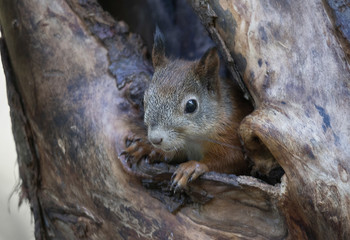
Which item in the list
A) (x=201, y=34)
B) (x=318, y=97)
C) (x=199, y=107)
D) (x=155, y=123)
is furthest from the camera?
(x=201, y=34)

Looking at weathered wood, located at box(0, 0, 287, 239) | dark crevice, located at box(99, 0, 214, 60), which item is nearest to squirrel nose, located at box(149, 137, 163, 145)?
weathered wood, located at box(0, 0, 287, 239)

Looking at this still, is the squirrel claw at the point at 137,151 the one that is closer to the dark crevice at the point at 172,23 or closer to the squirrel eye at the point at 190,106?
the squirrel eye at the point at 190,106

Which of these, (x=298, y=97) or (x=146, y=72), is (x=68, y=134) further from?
(x=298, y=97)

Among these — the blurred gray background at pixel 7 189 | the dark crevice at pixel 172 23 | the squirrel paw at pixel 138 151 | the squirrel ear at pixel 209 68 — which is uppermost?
the dark crevice at pixel 172 23

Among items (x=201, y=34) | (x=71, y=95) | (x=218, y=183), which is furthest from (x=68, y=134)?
(x=201, y=34)

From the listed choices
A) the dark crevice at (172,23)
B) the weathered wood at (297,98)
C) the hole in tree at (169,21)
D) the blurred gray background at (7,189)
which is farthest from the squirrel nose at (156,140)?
the blurred gray background at (7,189)

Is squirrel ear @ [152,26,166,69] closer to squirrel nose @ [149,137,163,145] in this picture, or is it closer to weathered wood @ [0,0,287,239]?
weathered wood @ [0,0,287,239]
